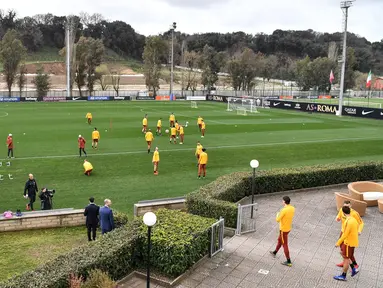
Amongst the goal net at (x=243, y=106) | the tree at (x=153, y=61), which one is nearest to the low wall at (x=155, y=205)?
the goal net at (x=243, y=106)

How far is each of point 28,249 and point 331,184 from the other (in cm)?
1270

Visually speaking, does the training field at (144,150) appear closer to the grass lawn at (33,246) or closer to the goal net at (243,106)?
the grass lawn at (33,246)

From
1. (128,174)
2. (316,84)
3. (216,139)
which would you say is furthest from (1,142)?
(316,84)

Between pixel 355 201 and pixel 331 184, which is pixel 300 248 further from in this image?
pixel 331 184

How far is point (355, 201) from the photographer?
14352 millimetres

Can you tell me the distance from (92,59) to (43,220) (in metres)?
78.9

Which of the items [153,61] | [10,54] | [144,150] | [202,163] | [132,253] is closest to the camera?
[132,253]

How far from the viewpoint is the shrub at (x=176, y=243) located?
9523 mm

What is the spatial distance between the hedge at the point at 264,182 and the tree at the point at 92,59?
74890mm

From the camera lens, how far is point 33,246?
12.4 meters

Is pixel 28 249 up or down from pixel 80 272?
down

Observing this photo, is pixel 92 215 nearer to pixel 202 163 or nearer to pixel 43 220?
pixel 43 220

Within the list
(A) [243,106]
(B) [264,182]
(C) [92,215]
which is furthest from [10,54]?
(C) [92,215]

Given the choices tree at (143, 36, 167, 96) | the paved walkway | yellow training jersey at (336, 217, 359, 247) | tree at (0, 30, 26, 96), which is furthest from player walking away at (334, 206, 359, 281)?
tree at (143, 36, 167, 96)
